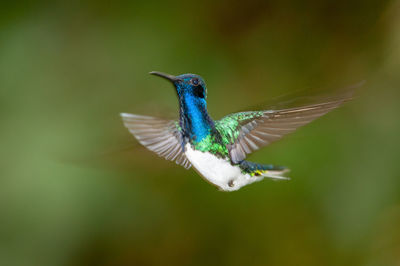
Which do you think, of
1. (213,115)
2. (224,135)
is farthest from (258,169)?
(213,115)

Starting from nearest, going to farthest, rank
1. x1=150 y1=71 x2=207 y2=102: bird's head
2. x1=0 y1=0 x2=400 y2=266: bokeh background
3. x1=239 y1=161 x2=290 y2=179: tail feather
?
x1=150 y1=71 x2=207 y2=102: bird's head, x1=239 y1=161 x2=290 y2=179: tail feather, x1=0 y1=0 x2=400 y2=266: bokeh background

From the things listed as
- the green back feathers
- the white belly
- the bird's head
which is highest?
the bird's head

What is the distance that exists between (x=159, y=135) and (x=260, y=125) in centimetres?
17

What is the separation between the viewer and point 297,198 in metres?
2.04

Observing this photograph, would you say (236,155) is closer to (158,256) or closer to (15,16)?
(158,256)

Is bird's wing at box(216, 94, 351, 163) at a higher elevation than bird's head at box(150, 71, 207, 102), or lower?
lower

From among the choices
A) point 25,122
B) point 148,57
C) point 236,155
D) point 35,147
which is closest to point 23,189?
point 35,147

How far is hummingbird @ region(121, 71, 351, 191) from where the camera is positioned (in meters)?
0.59

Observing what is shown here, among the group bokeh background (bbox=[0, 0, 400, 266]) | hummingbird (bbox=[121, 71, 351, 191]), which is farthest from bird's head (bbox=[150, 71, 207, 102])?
bokeh background (bbox=[0, 0, 400, 266])

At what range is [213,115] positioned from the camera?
6.78 feet

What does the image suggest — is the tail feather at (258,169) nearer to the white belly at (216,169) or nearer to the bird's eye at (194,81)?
the white belly at (216,169)

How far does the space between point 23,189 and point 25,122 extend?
0.34 m

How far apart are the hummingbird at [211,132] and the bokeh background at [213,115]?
1169mm

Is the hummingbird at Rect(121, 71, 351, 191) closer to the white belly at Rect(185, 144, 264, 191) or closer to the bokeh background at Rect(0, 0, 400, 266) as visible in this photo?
the white belly at Rect(185, 144, 264, 191)
